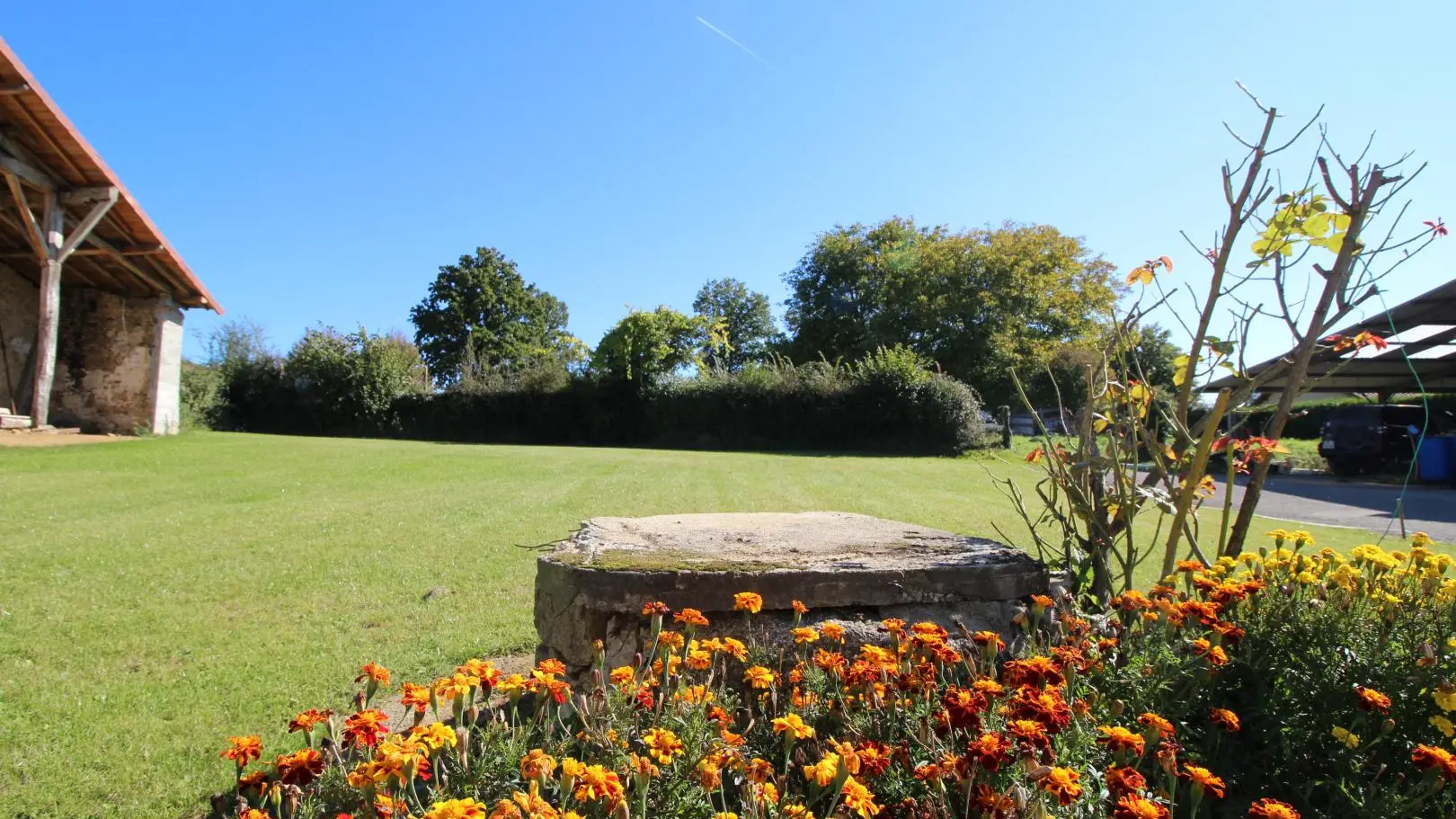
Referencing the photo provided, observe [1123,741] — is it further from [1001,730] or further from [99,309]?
[99,309]

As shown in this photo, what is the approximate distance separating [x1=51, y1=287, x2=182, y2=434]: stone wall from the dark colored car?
25.4m

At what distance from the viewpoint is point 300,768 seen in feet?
5.07

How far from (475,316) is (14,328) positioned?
31.3 m

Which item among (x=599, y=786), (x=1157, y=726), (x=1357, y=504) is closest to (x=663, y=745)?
(x=599, y=786)

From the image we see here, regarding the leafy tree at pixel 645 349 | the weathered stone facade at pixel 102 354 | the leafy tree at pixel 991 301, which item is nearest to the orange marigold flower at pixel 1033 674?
the weathered stone facade at pixel 102 354

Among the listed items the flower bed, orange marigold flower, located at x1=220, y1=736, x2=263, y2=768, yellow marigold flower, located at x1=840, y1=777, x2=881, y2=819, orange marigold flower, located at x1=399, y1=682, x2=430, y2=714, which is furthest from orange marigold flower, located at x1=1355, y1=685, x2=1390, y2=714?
orange marigold flower, located at x1=220, y1=736, x2=263, y2=768

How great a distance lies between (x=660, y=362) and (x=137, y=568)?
21514 mm

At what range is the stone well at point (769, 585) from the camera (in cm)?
257

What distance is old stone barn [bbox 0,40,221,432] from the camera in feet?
45.5

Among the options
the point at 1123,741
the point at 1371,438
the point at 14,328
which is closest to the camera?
the point at 1123,741

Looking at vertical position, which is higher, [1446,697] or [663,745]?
[1446,697]

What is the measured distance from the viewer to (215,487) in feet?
29.7

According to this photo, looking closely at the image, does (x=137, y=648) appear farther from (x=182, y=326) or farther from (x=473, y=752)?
(x=182, y=326)

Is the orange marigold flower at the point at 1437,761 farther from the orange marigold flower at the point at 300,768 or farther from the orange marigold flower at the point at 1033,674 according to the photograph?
the orange marigold flower at the point at 300,768
